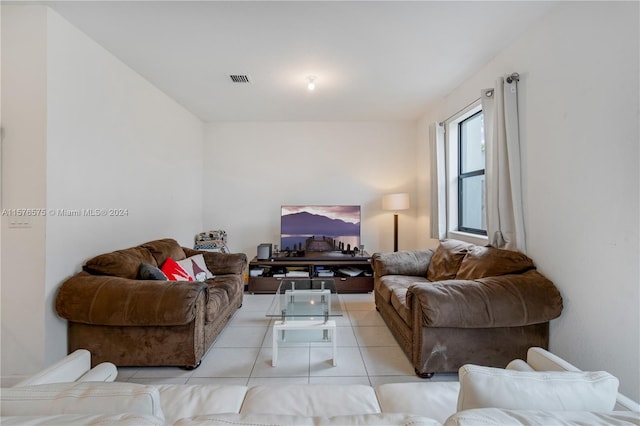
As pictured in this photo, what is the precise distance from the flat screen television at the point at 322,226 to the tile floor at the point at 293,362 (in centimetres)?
160

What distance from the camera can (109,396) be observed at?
Answer: 0.69 meters

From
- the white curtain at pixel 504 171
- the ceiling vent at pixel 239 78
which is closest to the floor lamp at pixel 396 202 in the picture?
the white curtain at pixel 504 171

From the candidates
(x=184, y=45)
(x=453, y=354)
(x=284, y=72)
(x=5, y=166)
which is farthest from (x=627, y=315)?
(x=5, y=166)

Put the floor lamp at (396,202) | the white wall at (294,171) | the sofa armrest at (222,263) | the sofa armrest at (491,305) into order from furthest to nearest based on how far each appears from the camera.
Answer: the white wall at (294,171) → the floor lamp at (396,202) → the sofa armrest at (222,263) → the sofa armrest at (491,305)

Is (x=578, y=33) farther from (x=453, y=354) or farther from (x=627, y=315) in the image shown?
(x=453, y=354)

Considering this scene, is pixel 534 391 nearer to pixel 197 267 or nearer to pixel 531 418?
pixel 531 418

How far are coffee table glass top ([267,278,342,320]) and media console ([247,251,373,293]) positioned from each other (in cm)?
85

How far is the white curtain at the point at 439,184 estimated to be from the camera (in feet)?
12.4

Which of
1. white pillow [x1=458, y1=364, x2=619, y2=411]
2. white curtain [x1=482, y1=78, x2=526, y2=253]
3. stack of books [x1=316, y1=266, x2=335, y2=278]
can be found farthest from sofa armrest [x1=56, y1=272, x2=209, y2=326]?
white curtain [x1=482, y1=78, x2=526, y2=253]

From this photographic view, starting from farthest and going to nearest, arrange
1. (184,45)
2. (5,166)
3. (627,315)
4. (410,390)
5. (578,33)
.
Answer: (184,45), (5,166), (578,33), (627,315), (410,390)

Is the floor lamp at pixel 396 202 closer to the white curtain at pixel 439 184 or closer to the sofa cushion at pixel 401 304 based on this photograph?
the white curtain at pixel 439 184

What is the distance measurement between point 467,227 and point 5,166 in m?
4.37

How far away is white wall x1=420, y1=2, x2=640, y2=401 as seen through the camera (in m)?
1.61

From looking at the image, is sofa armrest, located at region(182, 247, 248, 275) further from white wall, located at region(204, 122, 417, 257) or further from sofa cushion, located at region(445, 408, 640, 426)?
sofa cushion, located at region(445, 408, 640, 426)
